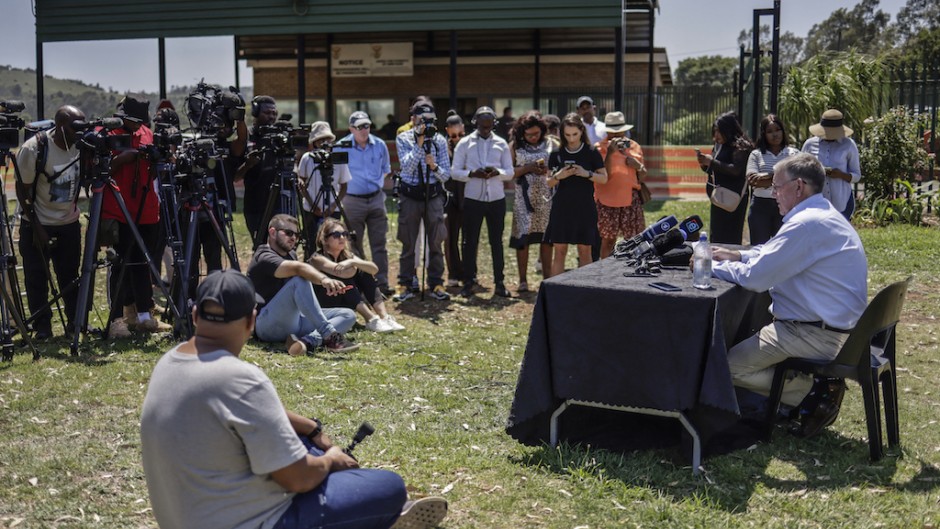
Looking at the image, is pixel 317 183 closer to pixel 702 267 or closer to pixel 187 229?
pixel 187 229

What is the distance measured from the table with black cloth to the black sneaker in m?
2.82

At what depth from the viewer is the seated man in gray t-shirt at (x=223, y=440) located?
10.6 feet

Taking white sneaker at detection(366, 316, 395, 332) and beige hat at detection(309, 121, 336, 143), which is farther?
beige hat at detection(309, 121, 336, 143)

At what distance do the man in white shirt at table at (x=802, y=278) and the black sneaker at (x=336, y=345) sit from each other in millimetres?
3449

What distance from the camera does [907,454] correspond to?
5523 mm

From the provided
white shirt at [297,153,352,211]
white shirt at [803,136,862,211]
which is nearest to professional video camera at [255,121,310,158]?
white shirt at [297,153,352,211]

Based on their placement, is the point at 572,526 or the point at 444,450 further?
the point at 444,450

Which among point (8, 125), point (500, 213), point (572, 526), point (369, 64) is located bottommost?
point (572, 526)

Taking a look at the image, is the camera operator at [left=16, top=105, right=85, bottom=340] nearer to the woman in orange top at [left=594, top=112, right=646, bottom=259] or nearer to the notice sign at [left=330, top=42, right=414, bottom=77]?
the woman in orange top at [left=594, top=112, right=646, bottom=259]

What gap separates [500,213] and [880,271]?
14.5 ft

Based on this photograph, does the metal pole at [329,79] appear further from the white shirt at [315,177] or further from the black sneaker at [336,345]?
the black sneaker at [336,345]

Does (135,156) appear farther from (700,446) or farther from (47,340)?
(700,446)

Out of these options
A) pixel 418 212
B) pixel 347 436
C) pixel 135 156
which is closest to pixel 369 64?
pixel 418 212

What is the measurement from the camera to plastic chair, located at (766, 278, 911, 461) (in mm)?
5188
